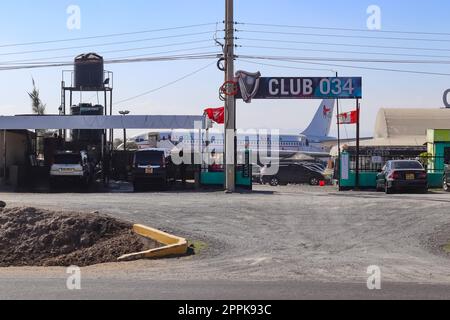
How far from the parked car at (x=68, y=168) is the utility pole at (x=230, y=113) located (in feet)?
25.8

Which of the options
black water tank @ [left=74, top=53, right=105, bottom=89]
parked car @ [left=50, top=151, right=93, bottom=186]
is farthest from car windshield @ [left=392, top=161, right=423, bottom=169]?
black water tank @ [left=74, top=53, right=105, bottom=89]

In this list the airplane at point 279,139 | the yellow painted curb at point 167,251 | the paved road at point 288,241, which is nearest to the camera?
the paved road at point 288,241

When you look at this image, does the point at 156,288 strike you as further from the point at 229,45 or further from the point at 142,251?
the point at 229,45

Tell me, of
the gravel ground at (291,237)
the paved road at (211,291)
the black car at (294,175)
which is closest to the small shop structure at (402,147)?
the black car at (294,175)

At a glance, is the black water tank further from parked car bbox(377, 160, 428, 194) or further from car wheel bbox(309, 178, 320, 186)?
parked car bbox(377, 160, 428, 194)

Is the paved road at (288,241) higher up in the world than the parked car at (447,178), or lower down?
lower down

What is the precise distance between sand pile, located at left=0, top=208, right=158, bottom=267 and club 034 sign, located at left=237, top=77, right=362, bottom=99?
17333 millimetres

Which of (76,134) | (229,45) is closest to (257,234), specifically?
(229,45)

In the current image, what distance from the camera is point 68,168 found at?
31844mm

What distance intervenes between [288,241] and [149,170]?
17.2 meters

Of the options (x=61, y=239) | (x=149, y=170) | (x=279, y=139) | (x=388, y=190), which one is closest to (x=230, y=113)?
(x=149, y=170)

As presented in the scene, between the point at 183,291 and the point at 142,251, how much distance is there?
475cm

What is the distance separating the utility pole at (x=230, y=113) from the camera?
2958 cm

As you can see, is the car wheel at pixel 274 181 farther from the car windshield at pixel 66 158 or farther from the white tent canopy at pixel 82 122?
the car windshield at pixel 66 158
